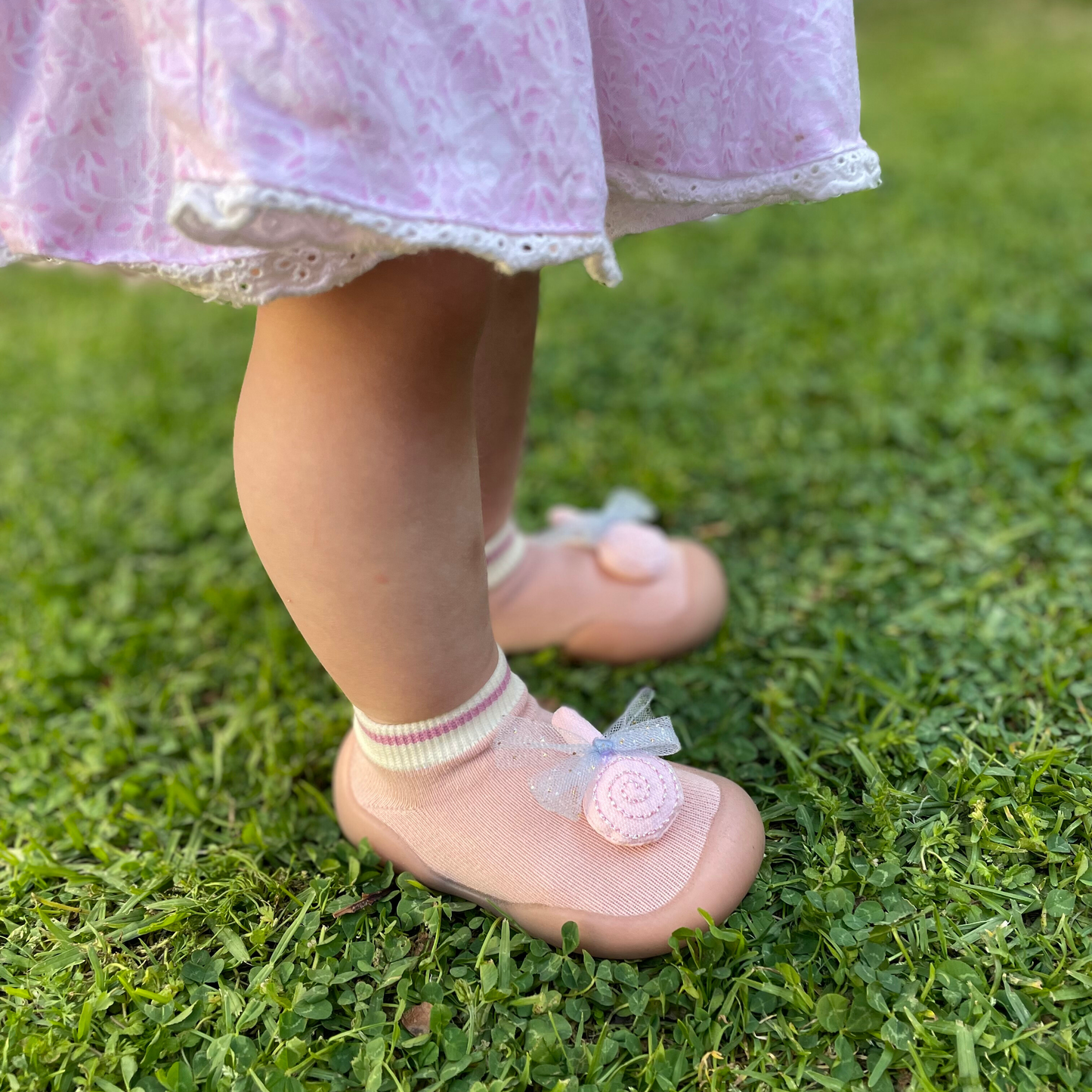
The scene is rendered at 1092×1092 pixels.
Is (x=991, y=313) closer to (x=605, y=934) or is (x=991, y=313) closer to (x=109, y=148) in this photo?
(x=605, y=934)

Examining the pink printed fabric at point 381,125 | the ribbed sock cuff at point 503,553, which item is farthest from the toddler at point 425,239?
the ribbed sock cuff at point 503,553

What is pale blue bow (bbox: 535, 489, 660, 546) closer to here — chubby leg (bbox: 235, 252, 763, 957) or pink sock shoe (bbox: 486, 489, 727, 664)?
Result: pink sock shoe (bbox: 486, 489, 727, 664)

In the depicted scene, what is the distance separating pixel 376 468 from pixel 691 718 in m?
0.54

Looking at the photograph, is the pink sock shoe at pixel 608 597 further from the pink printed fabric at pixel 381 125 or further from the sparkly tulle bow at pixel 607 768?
the pink printed fabric at pixel 381 125

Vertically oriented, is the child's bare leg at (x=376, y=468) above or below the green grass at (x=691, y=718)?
above

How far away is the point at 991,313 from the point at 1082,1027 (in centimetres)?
155

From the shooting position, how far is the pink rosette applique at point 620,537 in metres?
1.29

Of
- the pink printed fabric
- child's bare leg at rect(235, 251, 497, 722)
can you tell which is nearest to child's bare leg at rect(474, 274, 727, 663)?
child's bare leg at rect(235, 251, 497, 722)

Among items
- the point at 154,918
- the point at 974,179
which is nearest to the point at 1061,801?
the point at 154,918

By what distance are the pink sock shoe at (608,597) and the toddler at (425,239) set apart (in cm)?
29

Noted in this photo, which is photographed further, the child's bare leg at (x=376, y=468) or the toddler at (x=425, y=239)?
the child's bare leg at (x=376, y=468)

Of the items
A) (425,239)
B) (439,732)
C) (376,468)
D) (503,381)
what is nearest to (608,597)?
(503,381)

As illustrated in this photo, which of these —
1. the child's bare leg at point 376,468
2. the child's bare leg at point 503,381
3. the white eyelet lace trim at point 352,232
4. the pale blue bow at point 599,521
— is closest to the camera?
the white eyelet lace trim at point 352,232

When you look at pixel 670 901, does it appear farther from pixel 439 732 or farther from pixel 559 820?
pixel 439 732
